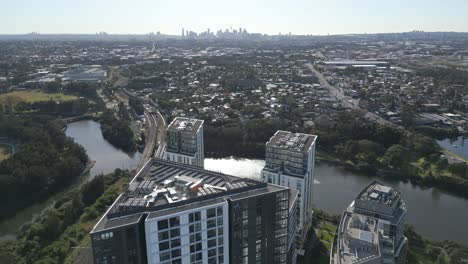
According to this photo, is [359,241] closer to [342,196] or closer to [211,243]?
[211,243]

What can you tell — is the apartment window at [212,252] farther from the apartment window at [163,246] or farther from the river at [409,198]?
the river at [409,198]

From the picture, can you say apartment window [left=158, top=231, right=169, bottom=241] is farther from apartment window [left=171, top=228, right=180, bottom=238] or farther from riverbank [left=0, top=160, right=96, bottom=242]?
riverbank [left=0, top=160, right=96, bottom=242]

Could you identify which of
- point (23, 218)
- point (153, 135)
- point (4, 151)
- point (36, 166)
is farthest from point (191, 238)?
point (4, 151)

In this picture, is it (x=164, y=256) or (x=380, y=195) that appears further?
(x=380, y=195)

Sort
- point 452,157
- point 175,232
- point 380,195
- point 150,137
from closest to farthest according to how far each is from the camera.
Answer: point 175,232, point 380,195, point 452,157, point 150,137

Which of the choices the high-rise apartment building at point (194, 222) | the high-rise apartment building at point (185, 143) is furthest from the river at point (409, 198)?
the high-rise apartment building at point (194, 222)

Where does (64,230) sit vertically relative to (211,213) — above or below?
below

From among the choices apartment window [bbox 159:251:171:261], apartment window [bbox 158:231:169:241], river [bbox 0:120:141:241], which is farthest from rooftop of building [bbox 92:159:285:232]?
river [bbox 0:120:141:241]
